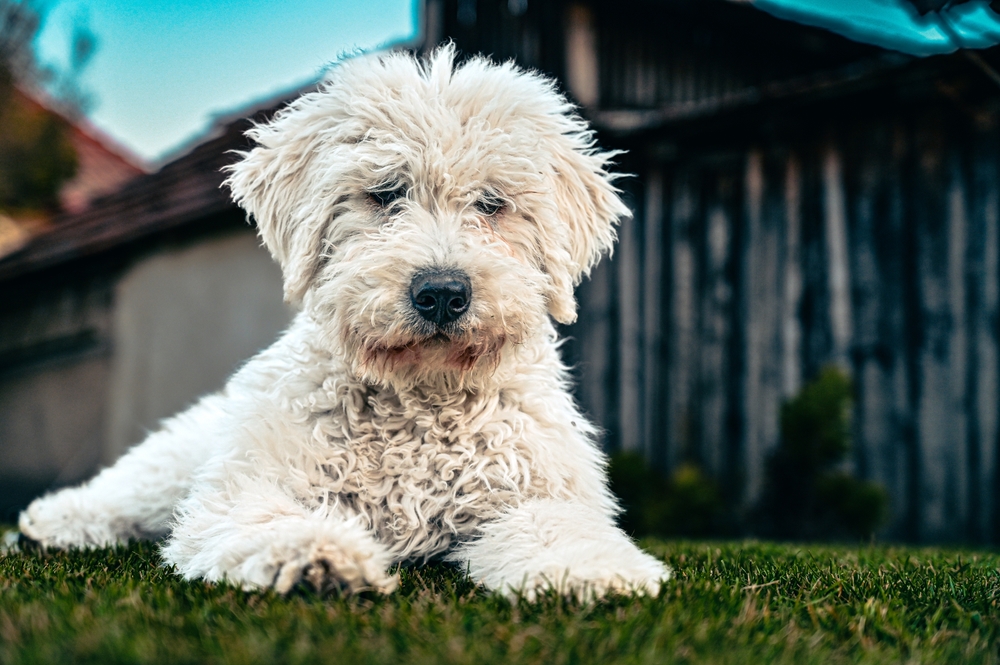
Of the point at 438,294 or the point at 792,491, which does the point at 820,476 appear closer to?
the point at 792,491

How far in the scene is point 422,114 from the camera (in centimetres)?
303

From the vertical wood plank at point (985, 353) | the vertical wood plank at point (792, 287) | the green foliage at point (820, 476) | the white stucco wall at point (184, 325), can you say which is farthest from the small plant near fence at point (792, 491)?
the white stucco wall at point (184, 325)

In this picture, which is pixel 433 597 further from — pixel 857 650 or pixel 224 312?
pixel 224 312

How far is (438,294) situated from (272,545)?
0.92m

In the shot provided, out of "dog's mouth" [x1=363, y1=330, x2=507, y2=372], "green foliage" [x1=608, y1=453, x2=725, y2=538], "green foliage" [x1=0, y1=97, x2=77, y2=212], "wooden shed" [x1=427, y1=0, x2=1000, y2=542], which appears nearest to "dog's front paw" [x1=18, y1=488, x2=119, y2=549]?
"dog's mouth" [x1=363, y1=330, x2=507, y2=372]

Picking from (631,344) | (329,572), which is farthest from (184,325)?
(329,572)

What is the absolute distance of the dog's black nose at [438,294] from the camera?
270cm

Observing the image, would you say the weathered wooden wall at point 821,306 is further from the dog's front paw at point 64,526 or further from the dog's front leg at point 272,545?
the dog's front leg at point 272,545

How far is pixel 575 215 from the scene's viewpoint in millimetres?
3461

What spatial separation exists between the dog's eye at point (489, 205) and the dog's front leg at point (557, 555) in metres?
1.06

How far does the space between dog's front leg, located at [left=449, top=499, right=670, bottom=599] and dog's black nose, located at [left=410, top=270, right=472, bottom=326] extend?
2.26 ft

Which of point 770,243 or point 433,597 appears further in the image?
point 770,243

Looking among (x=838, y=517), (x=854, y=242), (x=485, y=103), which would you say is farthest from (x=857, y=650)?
(x=854, y=242)

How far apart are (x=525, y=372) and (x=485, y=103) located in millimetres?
1019
